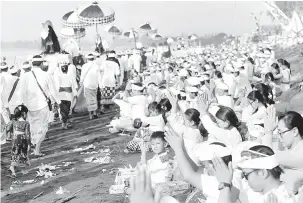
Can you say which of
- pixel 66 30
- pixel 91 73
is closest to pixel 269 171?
pixel 91 73

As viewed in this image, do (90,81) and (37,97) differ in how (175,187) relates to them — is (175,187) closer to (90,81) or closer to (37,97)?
(37,97)

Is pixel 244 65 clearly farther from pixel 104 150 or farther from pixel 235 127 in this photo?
pixel 235 127

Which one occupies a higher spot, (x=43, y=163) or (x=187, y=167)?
(x=187, y=167)

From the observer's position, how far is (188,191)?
193 inches

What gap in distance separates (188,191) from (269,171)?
196 cm

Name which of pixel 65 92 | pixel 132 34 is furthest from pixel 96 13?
pixel 132 34

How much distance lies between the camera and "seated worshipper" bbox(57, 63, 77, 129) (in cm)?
1032

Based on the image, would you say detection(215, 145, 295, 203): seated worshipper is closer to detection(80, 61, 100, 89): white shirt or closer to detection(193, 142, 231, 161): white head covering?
detection(193, 142, 231, 161): white head covering

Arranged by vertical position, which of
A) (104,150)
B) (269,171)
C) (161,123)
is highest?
(269,171)

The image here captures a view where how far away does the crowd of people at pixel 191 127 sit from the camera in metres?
3.07

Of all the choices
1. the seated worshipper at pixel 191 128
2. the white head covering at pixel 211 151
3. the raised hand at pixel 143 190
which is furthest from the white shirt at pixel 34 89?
the raised hand at pixel 143 190

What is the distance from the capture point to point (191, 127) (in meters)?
5.81

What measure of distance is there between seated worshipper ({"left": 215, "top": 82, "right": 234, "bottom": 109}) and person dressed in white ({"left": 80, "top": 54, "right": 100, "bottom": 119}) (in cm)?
389

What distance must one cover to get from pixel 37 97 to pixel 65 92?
2.44m
